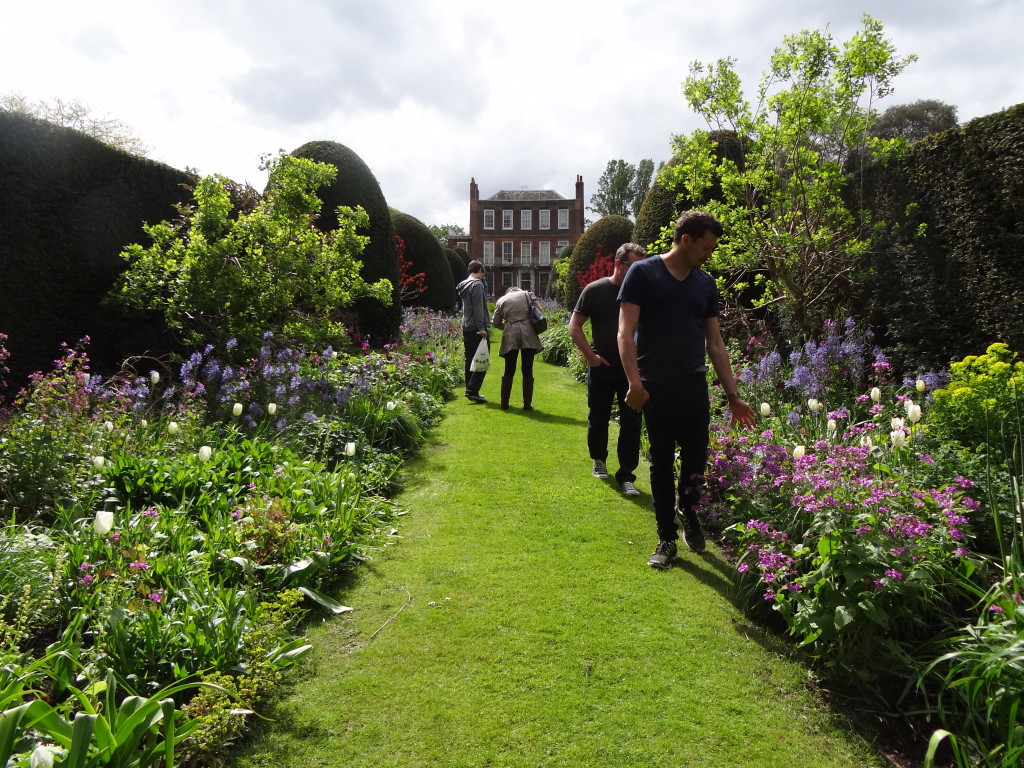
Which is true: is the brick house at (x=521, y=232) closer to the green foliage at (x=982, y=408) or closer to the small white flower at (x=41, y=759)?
the green foliage at (x=982, y=408)

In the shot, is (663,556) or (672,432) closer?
(672,432)

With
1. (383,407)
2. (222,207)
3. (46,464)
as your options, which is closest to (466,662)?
(46,464)

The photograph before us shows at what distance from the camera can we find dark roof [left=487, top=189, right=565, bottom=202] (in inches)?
1932

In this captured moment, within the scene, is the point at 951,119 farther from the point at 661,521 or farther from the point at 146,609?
the point at 146,609

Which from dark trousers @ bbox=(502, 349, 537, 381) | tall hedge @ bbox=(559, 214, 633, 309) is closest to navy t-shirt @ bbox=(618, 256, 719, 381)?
dark trousers @ bbox=(502, 349, 537, 381)

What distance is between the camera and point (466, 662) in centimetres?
247

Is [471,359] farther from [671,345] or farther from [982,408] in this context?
[982,408]

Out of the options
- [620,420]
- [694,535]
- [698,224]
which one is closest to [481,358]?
[620,420]

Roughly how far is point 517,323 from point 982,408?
4.73 m

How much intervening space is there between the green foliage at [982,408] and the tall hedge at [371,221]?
8322 mm

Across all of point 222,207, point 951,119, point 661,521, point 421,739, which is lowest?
point 421,739

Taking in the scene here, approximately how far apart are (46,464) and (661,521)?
11.7 feet

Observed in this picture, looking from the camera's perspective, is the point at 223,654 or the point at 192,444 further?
the point at 192,444

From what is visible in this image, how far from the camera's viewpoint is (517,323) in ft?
23.5
